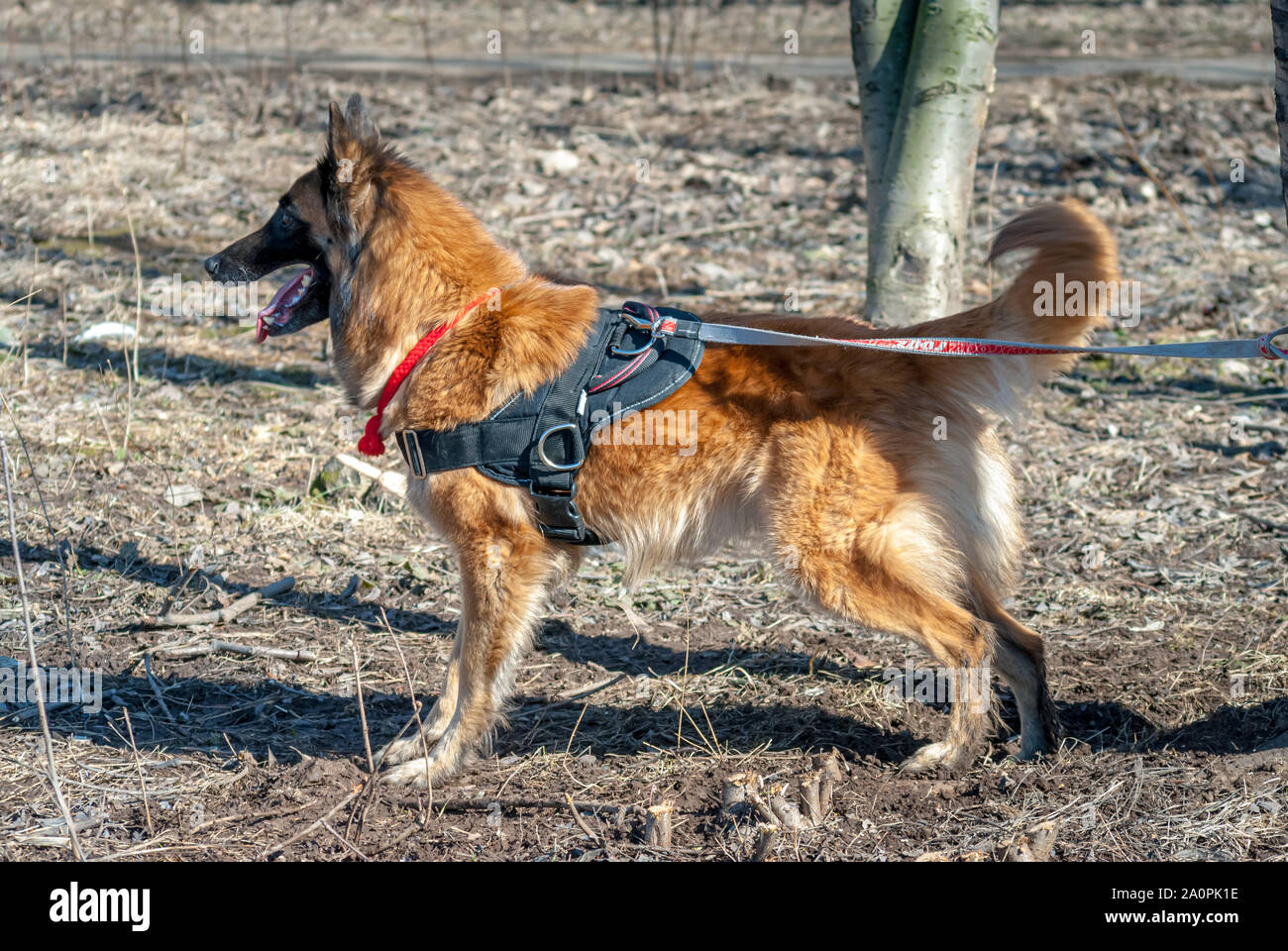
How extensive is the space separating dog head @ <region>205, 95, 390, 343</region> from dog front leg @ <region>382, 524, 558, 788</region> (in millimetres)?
A: 1090

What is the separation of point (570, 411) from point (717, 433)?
1.71ft

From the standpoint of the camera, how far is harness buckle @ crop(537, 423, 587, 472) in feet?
12.9

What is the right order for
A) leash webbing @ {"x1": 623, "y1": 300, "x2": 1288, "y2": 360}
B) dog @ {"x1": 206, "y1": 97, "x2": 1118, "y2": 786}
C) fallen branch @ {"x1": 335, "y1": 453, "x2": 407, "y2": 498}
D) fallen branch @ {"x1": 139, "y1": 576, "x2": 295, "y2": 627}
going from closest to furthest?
leash webbing @ {"x1": 623, "y1": 300, "x2": 1288, "y2": 360} < dog @ {"x1": 206, "y1": 97, "x2": 1118, "y2": 786} < fallen branch @ {"x1": 139, "y1": 576, "x2": 295, "y2": 627} < fallen branch @ {"x1": 335, "y1": 453, "x2": 407, "y2": 498}

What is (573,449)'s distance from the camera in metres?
3.98

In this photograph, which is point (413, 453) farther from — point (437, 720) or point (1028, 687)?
point (1028, 687)

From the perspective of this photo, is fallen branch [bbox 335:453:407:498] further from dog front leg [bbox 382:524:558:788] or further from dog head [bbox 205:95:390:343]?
dog front leg [bbox 382:524:558:788]

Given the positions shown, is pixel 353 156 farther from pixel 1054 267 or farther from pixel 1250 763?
pixel 1250 763

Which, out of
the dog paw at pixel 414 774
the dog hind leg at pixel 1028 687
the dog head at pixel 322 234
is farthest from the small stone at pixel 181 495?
the dog hind leg at pixel 1028 687

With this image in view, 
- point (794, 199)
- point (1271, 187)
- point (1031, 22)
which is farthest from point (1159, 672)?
point (1031, 22)

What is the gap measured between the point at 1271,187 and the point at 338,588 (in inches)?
388

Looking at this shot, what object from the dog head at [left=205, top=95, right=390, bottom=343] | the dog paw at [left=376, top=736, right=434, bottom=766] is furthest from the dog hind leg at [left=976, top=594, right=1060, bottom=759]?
the dog head at [left=205, top=95, right=390, bottom=343]

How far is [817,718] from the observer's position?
449 centimetres

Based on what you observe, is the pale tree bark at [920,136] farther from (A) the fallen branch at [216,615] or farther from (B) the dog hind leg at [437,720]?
(A) the fallen branch at [216,615]
